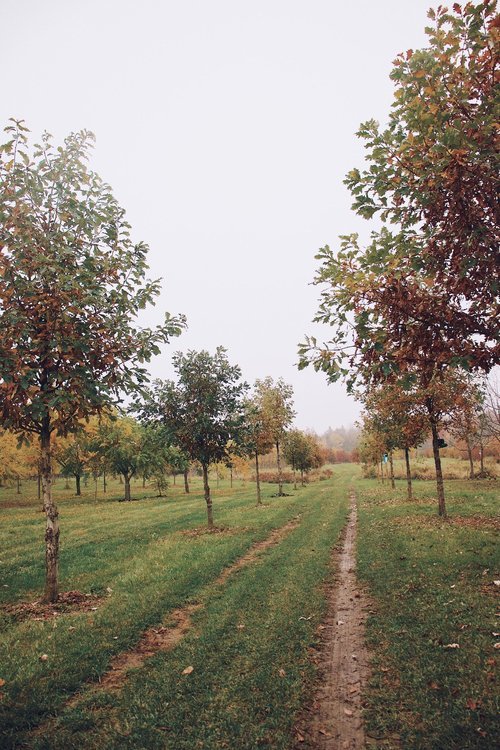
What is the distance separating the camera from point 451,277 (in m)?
6.48

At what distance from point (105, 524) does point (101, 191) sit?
2142 centimetres

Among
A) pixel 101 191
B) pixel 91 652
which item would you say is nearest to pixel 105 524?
pixel 91 652

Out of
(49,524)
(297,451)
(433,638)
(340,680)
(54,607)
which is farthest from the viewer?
(297,451)

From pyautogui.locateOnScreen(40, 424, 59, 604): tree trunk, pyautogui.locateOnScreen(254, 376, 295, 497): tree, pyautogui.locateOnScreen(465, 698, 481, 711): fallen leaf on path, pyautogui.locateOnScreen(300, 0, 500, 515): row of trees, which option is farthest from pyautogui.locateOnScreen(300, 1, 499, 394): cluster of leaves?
pyautogui.locateOnScreen(254, 376, 295, 497): tree

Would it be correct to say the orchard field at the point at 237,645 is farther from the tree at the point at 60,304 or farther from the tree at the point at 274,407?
the tree at the point at 274,407

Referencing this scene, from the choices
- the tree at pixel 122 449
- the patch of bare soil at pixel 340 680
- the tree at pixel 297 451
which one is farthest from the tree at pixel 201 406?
the tree at pixel 297 451

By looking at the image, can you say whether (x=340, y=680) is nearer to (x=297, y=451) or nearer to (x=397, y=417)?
(x=397, y=417)

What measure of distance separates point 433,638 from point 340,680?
6.94ft

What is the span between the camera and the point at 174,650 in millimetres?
7348

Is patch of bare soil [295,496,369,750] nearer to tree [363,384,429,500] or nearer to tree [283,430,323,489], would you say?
tree [363,384,429,500]

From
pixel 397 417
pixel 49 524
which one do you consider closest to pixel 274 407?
pixel 397 417

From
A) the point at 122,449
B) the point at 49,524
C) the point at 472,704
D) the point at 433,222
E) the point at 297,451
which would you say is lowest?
the point at 297,451

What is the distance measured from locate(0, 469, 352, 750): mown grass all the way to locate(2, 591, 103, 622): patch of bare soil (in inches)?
13.2

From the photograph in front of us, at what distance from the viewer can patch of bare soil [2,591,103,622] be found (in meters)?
9.56
